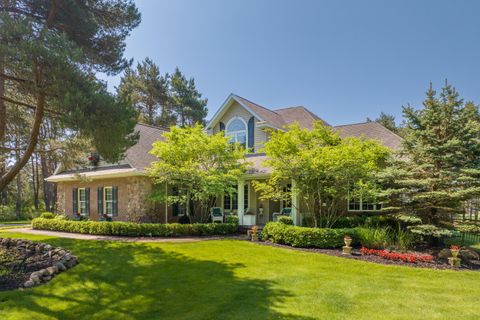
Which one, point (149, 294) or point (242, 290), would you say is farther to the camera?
point (242, 290)

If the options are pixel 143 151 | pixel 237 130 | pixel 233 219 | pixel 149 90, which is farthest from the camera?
pixel 149 90

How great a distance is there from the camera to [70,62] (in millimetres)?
8016

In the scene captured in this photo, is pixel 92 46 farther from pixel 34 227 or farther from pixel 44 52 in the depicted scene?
pixel 34 227

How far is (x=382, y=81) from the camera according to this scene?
17.7 metres

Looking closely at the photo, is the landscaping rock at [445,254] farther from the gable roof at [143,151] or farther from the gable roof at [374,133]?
the gable roof at [143,151]

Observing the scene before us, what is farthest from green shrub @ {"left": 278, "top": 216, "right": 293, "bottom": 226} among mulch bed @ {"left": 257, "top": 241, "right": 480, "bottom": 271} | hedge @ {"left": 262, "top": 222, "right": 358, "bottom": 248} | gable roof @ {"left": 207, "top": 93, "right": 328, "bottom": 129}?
gable roof @ {"left": 207, "top": 93, "right": 328, "bottom": 129}

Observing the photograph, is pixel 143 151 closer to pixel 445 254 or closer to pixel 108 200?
pixel 108 200

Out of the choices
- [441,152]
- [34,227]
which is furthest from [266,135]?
[34,227]

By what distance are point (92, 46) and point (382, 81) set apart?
15465 millimetres

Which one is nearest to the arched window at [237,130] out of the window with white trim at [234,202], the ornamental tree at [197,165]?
the ornamental tree at [197,165]

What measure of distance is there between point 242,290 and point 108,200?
46.6ft

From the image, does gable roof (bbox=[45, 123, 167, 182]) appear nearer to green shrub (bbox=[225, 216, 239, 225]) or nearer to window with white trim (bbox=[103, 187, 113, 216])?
window with white trim (bbox=[103, 187, 113, 216])

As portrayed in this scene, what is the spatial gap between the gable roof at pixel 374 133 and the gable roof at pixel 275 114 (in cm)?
211

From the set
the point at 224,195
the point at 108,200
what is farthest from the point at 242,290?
the point at 108,200
